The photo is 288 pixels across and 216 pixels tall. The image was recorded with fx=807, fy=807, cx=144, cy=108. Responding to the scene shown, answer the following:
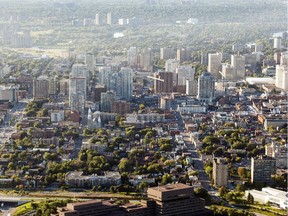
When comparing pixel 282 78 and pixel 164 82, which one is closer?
pixel 164 82

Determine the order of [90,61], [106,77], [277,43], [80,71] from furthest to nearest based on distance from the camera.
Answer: [277,43] → [90,61] → [80,71] → [106,77]

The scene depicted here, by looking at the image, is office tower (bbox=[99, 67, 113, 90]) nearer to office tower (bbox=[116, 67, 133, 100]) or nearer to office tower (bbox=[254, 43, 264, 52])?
office tower (bbox=[116, 67, 133, 100])

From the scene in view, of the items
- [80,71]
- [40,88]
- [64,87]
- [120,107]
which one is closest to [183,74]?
[80,71]

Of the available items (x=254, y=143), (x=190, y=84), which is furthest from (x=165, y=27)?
(x=254, y=143)

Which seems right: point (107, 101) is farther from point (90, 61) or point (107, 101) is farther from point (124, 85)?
point (90, 61)

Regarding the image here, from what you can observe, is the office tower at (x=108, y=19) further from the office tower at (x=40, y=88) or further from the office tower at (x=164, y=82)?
the office tower at (x=40, y=88)

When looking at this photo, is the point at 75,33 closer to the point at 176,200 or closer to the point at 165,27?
the point at 165,27
